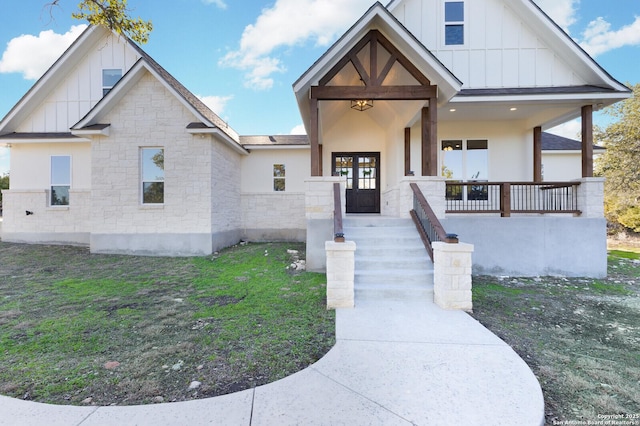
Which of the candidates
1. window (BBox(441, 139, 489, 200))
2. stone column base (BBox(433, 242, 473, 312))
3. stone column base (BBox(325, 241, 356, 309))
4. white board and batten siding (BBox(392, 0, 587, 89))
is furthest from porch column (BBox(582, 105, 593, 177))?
stone column base (BBox(325, 241, 356, 309))

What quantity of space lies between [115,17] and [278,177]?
310 inches

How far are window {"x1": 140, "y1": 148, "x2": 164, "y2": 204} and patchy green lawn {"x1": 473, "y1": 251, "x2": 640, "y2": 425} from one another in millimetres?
9647

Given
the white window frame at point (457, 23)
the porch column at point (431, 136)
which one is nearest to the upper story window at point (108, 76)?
the porch column at point (431, 136)

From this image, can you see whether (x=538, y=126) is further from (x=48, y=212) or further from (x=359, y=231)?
(x=48, y=212)

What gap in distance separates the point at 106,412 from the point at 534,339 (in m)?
4.69

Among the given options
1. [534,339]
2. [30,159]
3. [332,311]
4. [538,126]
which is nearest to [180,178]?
[30,159]

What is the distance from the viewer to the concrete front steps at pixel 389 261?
17.1ft

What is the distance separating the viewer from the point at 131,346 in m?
3.52

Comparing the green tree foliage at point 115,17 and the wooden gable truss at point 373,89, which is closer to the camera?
the green tree foliage at point 115,17

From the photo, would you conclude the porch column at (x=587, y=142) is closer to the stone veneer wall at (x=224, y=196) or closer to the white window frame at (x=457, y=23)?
the white window frame at (x=457, y=23)

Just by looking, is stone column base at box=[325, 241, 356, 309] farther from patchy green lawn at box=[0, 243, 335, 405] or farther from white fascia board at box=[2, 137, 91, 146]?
white fascia board at box=[2, 137, 91, 146]

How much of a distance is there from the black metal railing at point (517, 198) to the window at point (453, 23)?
14.9 feet

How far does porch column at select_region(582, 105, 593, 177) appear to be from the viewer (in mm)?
7887

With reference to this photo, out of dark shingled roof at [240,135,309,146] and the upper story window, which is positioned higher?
the upper story window
